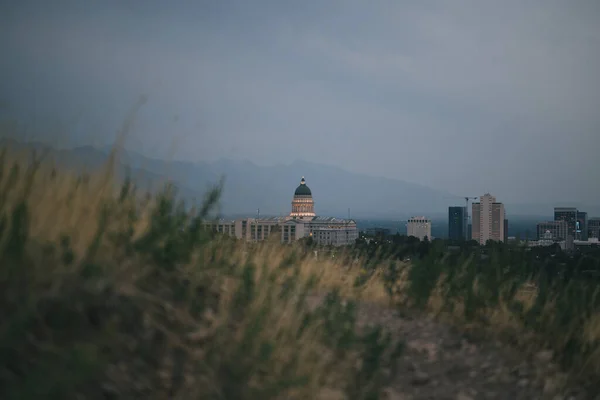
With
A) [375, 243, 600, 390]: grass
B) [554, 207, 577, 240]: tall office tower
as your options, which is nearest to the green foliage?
[375, 243, 600, 390]: grass

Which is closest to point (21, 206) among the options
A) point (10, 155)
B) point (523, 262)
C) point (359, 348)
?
point (10, 155)

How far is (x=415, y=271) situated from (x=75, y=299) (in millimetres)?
3769

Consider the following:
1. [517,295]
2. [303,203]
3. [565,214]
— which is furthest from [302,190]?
[517,295]

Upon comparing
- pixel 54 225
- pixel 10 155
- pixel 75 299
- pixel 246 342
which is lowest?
pixel 246 342

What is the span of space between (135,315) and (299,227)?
16274mm

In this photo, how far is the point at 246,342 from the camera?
9.98 feet

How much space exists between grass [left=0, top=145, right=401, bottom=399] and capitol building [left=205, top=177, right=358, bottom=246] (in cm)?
134

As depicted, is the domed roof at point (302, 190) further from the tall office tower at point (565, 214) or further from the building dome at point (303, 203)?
the tall office tower at point (565, 214)

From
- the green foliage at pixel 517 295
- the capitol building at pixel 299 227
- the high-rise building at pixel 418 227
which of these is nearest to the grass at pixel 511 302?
the green foliage at pixel 517 295

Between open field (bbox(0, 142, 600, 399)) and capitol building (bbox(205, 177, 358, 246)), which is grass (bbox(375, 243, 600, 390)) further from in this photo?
capitol building (bbox(205, 177, 358, 246))

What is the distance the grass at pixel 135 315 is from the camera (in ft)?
8.63

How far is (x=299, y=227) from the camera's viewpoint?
19.4 metres

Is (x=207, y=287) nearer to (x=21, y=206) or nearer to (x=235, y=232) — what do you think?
(x=21, y=206)

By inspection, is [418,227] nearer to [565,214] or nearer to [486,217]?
[486,217]
